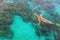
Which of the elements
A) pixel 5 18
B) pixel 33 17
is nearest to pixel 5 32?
pixel 5 18

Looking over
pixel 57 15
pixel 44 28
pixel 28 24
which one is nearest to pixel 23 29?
pixel 28 24

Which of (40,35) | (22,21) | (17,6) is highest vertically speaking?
(17,6)

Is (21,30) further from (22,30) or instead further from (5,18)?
(5,18)

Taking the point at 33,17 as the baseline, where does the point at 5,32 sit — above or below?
below

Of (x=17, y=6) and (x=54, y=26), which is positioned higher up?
(x=17, y=6)

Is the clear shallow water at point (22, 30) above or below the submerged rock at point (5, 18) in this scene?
below

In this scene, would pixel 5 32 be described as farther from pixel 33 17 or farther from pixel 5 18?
pixel 33 17

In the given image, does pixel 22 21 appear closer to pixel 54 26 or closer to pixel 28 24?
pixel 28 24

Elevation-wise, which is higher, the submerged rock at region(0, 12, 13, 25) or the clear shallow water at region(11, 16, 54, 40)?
the submerged rock at region(0, 12, 13, 25)
